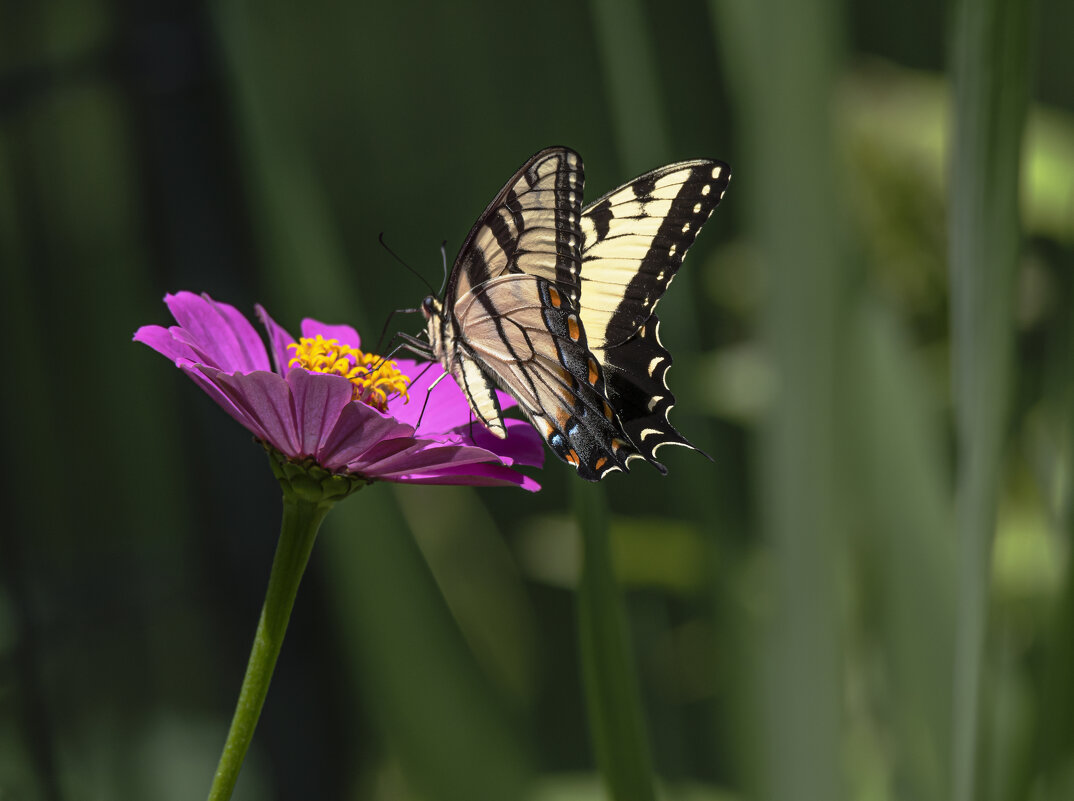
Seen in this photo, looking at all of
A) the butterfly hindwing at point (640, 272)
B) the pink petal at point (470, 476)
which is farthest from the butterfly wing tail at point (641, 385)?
the pink petal at point (470, 476)

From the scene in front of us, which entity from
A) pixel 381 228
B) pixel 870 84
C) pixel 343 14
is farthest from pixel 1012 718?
pixel 343 14

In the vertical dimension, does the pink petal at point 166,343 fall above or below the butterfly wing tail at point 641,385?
above

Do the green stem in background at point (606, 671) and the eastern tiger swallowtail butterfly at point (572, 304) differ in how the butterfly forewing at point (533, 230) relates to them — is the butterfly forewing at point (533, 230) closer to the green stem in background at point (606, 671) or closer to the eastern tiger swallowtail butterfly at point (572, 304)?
the eastern tiger swallowtail butterfly at point (572, 304)

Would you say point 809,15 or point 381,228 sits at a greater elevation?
point 809,15

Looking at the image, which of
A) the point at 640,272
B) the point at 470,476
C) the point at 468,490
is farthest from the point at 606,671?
the point at 468,490

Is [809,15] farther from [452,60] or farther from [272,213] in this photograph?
[452,60]

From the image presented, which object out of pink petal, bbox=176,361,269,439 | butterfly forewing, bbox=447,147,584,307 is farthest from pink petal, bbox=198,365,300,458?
butterfly forewing, bbox=447,147,584,307

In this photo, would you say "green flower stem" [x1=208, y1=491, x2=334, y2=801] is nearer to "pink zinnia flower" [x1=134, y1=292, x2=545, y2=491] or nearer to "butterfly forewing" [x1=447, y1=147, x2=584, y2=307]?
"pink zinnia flower" [x1=134, y1=292, x2=545, y2=491]
